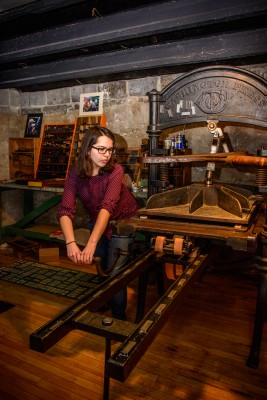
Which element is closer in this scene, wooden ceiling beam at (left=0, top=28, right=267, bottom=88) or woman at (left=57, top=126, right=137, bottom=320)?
woman at (left=57, top=126, right=137, bottom=320)

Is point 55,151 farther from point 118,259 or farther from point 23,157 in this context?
point 118,259

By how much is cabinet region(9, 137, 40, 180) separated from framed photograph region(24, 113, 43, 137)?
16 cm

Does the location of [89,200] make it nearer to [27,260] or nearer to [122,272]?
[122,272]

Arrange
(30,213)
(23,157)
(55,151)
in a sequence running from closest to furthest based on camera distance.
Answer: (30,213) < (55,151) < (23,157)

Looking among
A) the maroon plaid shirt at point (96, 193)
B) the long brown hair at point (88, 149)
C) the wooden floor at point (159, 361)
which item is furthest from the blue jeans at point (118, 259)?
the long brown hair at point (88, 149)

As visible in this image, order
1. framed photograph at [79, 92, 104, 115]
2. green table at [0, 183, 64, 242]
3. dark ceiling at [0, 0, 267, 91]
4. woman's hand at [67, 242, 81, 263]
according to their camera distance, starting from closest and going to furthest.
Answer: woman's hand at [67, 242, 81, 263], dark ceiling at [0, 0, 267, 91], green table at [0, 183, 64, 242], framed photograph at [79, 92, 104, 115]

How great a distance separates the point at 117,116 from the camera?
4688 mm

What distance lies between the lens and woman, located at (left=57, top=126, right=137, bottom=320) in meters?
2.47

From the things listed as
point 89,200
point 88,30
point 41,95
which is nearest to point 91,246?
point 89,200

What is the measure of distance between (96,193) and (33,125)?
3.47 meters

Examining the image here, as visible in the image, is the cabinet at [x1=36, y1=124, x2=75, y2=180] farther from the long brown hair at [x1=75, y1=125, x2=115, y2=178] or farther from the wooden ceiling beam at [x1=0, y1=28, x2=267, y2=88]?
the long brown hair at [x1=75, y1=125, x2=115, y2=178]

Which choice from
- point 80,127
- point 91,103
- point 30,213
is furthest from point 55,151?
point 30,213

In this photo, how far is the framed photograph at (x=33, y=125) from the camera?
5469mm

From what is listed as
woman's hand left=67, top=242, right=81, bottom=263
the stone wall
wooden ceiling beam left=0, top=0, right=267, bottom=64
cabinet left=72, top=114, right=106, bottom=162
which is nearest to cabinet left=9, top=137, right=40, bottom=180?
the stone wall
